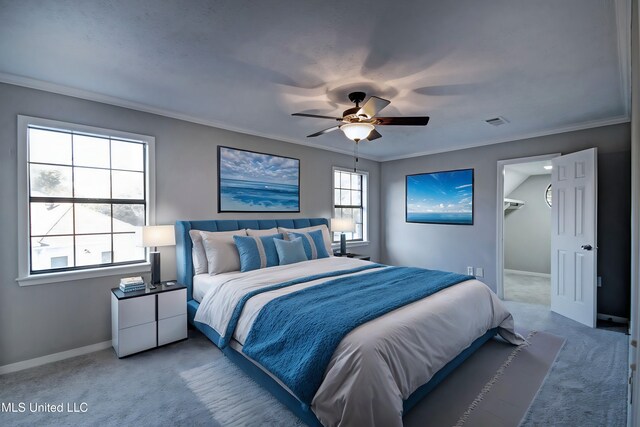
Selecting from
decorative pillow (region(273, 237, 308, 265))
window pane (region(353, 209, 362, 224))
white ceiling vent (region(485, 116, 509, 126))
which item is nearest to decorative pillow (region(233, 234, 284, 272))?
Result: decorative pillow (region(273, 237, 308, 265))

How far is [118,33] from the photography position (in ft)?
6.43

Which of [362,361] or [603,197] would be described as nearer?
[362,361]

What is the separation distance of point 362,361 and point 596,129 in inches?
175

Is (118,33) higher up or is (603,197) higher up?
(118,33)

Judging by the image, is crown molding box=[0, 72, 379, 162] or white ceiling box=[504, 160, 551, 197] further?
white ceiling box=[504, 160, 551, 197]

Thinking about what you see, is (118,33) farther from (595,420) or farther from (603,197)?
(603,197)

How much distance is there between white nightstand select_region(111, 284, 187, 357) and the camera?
2805mm

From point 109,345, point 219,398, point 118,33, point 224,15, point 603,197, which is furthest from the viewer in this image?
point 603,197

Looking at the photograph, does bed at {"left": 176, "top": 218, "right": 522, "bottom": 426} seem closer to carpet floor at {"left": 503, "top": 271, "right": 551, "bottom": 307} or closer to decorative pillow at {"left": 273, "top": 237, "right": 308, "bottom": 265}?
decorative pillow at {"left": 273, "top": 237, "right": 308, "bottom": 265}

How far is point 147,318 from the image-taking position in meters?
2.93

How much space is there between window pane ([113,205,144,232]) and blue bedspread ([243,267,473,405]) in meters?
2.07

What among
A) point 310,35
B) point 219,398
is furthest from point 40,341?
point 310,35

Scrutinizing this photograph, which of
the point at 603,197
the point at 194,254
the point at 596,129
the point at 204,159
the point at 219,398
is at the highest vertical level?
the point at 596,129

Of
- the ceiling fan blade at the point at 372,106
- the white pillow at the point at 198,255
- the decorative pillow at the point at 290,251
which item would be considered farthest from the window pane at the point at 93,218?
the ceiling fan blade at the point at 372,106
